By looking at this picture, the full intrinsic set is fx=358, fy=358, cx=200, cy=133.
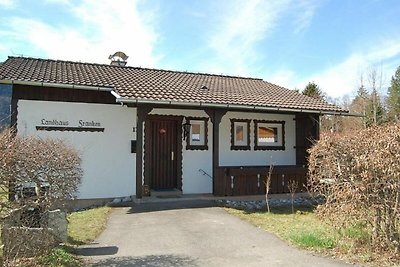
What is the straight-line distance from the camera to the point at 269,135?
46.3 ft

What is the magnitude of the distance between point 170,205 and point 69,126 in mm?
4025

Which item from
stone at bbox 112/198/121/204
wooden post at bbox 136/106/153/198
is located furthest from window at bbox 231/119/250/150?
stone at bbox 112/198/121/204

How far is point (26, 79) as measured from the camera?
10438 millimetres

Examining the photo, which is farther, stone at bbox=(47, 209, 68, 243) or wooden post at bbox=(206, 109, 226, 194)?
wooden post at bbox=(206, 109, 226, 194)

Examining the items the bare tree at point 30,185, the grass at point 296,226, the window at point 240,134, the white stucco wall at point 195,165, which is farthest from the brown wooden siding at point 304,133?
the bare tree at point 30,185

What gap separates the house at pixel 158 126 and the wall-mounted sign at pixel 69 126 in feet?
0.09

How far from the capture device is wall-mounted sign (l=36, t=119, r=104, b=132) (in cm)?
1086

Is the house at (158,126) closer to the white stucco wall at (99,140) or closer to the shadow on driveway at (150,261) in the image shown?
the white stucco wall at (99,140)

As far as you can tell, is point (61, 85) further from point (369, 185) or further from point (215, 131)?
point (369, 185)

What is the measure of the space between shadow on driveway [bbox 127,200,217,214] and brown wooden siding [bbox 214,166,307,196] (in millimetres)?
926

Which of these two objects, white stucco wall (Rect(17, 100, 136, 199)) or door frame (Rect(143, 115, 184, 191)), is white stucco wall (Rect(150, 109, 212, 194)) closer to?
door frame (Rect(143, 115, 184, 191))

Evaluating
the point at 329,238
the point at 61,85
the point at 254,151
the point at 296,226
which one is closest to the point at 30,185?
the point at 329,238

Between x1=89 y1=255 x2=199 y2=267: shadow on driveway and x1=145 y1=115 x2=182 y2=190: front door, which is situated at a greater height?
x1=145 y1=115 x2=182 y2=190: front door

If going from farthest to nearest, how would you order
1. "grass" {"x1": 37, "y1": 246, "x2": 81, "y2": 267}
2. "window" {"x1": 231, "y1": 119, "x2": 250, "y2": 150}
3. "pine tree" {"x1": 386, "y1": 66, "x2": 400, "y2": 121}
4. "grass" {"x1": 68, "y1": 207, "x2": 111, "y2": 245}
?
"pine tree" {"x1": 386, "y1": 66, "x2": 400, "y2": 121} < "window" {"x1": 231, "y1": 119, "x2": 250, "y2": 150} < "grass" {"x1": 68, "y1": 207, "x2": 111, "y2": 245} < "grass" {"x1": 37, "y1": 246, "x2": 81, "y2": 267}
